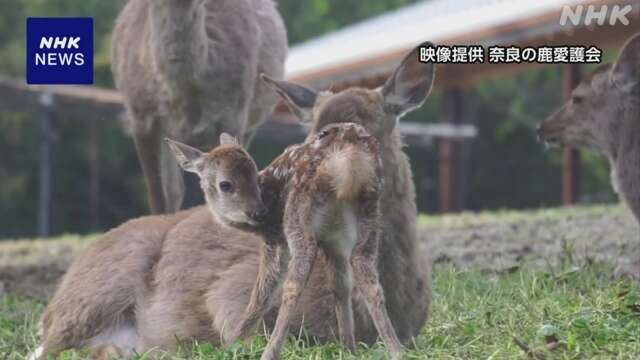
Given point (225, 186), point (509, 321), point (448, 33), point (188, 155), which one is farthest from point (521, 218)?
point (225, 186)

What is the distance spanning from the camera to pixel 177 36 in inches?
337

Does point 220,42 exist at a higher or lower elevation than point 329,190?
higher

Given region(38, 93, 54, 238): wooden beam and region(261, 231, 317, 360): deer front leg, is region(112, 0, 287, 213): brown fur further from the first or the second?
region(38, 93, 54, 238): wooden beam

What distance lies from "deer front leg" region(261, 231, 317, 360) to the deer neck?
3.85 m

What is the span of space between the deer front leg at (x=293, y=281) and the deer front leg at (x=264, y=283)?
8.3 inches

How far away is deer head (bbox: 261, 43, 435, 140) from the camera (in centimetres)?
539

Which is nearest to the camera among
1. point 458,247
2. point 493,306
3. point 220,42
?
point 493,306

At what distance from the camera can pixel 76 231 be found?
29.2 m

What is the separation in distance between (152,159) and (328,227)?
14.6 feet

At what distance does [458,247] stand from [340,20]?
32261mm

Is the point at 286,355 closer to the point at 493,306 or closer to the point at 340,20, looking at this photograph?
the point at 493,306

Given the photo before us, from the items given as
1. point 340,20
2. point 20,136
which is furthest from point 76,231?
point 340,20

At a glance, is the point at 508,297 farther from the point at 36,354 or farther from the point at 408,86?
the point at 36,354

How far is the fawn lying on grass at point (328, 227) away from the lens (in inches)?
192
